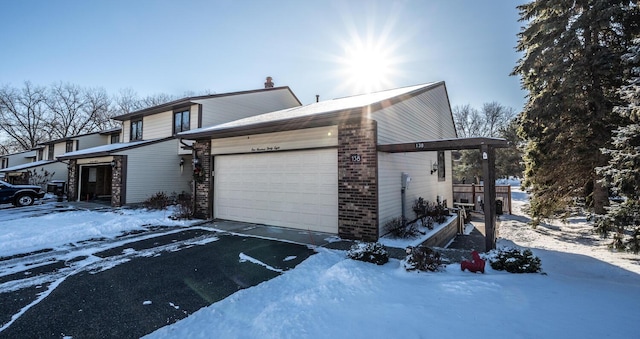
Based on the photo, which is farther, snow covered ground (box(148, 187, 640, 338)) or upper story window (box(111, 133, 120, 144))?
upper story window (box(111, 133, 120, 144))

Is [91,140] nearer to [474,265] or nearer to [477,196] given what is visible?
[474,265]

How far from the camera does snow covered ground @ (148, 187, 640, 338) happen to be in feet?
9.11

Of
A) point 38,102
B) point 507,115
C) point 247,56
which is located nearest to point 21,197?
point 247,56

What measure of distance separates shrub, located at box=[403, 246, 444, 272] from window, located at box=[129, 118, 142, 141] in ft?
62.2

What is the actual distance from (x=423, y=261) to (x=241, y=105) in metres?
14.6

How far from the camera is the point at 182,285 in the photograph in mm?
4152

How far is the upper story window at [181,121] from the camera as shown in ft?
49.7

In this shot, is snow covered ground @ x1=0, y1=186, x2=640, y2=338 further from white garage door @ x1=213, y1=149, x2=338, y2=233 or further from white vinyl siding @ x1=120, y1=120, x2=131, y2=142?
white vinyl siding @ x1=120, y1=120, x2=131, y2=142

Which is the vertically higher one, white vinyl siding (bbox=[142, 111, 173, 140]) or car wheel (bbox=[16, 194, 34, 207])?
white vinyl siding (bbox=[142, 111, 173, 140])

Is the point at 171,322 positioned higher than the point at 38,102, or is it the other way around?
the point at 38,102

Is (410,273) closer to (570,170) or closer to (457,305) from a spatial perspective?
(457,305)

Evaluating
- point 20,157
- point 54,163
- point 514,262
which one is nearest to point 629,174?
point 514,262

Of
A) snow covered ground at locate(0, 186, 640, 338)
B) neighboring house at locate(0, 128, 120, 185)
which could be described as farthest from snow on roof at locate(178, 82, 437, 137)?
neighboring house at locate(0, 128, 120, 185)

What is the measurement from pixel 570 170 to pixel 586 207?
1871 millimetres
